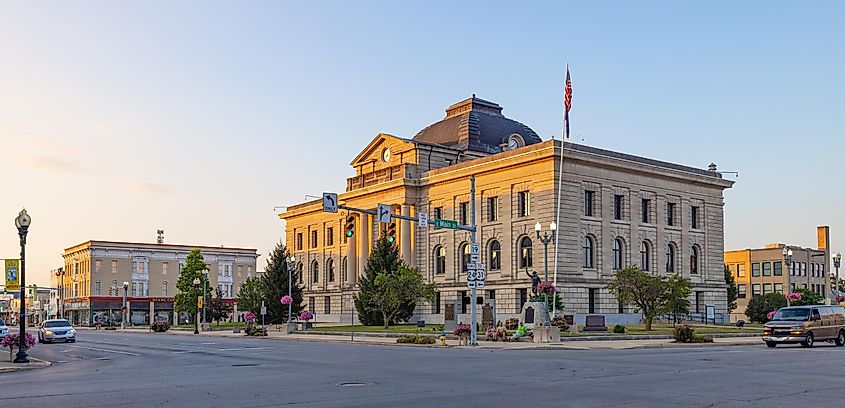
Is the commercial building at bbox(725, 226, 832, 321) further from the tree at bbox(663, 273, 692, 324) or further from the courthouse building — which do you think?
the tree at bbox(663, 273, 692, 324)

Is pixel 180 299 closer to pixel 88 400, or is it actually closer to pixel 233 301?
pixel 233 301

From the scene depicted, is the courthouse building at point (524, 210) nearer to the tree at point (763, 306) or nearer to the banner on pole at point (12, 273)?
the tree at point (763, 306)

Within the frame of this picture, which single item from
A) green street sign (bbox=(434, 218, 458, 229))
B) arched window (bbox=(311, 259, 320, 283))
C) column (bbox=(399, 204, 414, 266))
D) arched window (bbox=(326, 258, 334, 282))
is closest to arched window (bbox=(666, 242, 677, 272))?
column (bbox=(399, 204, 414, 266))

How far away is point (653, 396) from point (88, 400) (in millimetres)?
10723

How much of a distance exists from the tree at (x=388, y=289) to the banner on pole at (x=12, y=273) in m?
37.0

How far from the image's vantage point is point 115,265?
412ft

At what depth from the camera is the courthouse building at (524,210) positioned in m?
72.6

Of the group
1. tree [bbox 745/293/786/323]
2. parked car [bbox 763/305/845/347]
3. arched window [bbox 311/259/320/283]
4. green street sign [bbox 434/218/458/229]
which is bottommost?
tree [bbox 745/293/786/323]

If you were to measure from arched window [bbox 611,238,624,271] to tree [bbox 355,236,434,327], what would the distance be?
52.2 feet

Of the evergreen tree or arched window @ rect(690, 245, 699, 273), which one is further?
arched window @ rect(690, 245, 699, 273)

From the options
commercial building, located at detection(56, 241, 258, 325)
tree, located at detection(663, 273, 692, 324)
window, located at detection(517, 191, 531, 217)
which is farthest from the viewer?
commercial building, located at detection(56, 241, 258, 325)

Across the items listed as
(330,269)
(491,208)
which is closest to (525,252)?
(491,208)

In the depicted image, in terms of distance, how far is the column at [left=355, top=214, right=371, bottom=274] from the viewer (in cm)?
9506

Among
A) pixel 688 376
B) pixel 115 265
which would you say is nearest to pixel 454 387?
pixel 688 376
